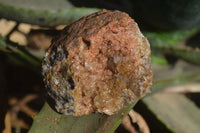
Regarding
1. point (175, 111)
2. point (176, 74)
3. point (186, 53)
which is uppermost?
point (186, 53)

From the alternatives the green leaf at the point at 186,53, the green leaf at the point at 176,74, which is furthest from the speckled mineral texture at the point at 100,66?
the green leaf at the point at 186,53

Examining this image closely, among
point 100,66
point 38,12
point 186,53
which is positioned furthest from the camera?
point 186,53

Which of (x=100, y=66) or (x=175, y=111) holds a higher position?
(x=100, y=66)

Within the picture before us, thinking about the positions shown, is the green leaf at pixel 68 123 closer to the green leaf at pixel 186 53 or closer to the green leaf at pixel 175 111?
the green leaf at pixel 175 111

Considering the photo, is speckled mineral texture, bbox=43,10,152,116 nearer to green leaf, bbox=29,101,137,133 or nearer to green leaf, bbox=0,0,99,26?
green leaf, bbox=29,101,137,133

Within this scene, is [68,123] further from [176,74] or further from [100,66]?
[176,74]

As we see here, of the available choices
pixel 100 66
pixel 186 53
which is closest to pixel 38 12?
pixel 100 66

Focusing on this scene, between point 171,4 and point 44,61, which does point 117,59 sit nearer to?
point 44,61
